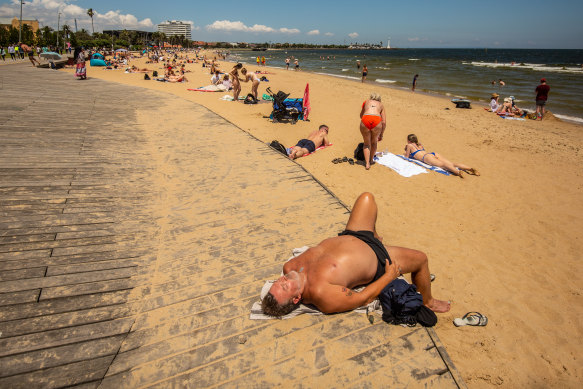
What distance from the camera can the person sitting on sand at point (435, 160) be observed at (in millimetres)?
7195

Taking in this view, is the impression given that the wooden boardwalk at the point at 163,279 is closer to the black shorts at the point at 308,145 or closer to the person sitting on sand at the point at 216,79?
the black shorts at the point at 308,145

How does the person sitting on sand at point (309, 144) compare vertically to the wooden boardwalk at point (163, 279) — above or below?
above

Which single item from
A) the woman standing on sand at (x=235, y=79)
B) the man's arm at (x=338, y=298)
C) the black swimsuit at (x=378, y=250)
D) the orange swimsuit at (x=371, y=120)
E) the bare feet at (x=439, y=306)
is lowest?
the bare feet at (x=439, y=306)

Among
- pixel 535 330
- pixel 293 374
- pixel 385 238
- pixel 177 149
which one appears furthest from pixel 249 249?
pixel 177 149

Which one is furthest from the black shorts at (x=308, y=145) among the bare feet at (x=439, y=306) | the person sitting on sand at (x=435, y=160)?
the bare feet at (x=439, y=306)

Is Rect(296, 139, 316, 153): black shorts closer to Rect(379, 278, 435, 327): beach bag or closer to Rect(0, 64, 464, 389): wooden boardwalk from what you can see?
Rect(0, 64, 464, 389): wooden boardwalk

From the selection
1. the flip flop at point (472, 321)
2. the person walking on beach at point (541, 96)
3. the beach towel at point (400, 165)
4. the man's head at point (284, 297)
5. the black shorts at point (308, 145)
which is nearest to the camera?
the man's head at point (284, 297)

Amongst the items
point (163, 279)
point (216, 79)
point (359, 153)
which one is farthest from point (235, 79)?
point (163, 279)

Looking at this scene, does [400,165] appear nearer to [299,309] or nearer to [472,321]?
[472,321]

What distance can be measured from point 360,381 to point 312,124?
10302mm

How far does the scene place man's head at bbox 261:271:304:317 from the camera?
2.48 m

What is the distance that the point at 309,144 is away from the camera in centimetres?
828

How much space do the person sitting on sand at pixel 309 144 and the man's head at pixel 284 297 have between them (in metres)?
5.49

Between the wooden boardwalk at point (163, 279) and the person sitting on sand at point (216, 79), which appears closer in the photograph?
the wooden boardwalk at point (163, 279)
